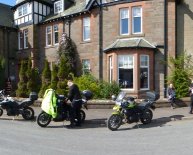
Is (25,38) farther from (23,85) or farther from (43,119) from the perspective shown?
(43,119)

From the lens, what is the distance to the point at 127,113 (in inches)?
519

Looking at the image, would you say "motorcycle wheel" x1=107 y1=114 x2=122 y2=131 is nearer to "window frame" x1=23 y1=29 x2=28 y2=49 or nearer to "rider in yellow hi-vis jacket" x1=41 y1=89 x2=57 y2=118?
"rider in yellow hi-vis jacket" x1=41 y1=89 x2=57 y2=118

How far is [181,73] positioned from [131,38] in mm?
4744

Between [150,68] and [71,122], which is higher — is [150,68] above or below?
above

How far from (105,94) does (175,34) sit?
7194 mm

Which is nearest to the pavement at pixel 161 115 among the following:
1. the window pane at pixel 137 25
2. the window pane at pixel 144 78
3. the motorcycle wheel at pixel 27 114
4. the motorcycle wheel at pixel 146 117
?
the motorcycle wheel at pixel 146 117

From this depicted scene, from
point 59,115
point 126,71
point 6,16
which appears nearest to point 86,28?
point 126,71

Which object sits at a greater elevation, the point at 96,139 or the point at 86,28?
the point at 86,28

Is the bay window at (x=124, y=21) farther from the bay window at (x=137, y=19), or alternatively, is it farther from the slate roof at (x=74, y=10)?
the slate roof at (x=74, y=10)

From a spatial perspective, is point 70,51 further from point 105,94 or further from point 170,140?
point 170,140

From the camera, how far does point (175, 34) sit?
23.5m

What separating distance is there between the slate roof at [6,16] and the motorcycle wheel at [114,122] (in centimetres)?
2503

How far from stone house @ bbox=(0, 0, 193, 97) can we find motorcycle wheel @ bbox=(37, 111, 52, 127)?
34.6ft

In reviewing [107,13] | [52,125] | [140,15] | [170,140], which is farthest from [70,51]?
[170,140]
